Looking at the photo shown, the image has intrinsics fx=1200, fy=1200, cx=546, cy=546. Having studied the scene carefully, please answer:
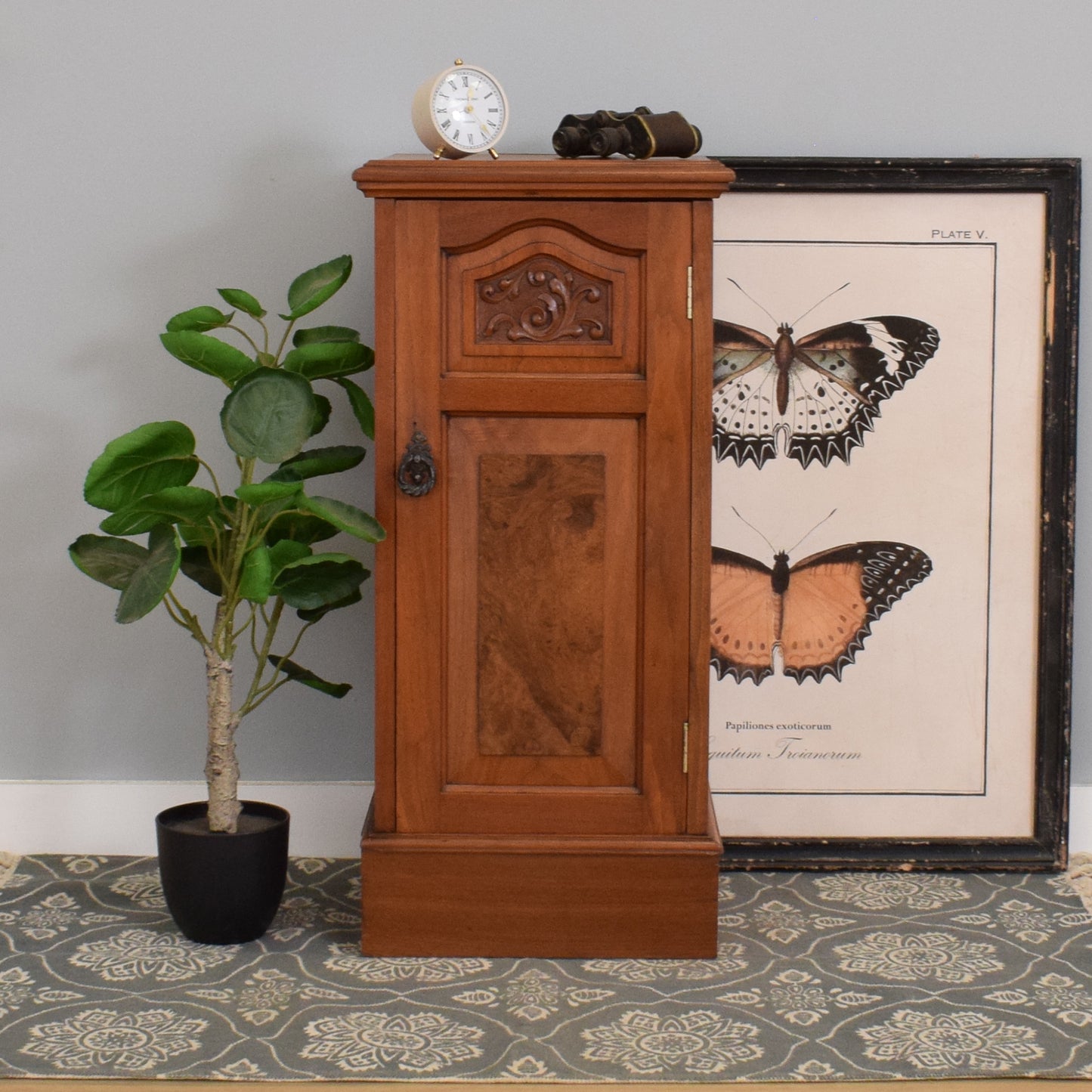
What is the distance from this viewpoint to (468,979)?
200 centimetres

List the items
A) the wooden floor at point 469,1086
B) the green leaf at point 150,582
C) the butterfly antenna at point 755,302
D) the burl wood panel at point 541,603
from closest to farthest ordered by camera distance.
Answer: the wooden floor at point 469,1086 → the green leaf at point 150,582 → the burl wood panel at point 541,603 → the butterfly antenna at point 755,302

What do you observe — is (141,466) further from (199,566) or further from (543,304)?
(543,304)

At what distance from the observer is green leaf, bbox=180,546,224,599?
7.19 feet

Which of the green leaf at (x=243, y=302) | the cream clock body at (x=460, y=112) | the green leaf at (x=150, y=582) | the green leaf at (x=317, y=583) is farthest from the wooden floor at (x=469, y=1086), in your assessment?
the cream clock body at (x=460, y=112)

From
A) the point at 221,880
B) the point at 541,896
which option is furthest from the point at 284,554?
the point at 541,896

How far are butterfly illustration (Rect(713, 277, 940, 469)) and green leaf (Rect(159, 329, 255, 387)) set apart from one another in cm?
98

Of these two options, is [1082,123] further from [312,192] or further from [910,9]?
[312,192]

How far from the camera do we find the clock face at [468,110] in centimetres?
207

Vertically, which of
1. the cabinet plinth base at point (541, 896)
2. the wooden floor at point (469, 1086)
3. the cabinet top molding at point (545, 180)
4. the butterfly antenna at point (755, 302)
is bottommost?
the wooden floor at point (469, 1086)

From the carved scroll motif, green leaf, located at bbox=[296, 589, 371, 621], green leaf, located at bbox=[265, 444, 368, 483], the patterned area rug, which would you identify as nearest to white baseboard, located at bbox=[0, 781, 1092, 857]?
the patterned area rug

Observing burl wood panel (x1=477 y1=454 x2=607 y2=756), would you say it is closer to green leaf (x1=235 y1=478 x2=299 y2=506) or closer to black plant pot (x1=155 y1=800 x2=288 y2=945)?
green leaf (x1=235 y1=478 x2=299 y2=506)

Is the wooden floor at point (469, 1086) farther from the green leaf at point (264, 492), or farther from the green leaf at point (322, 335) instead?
the green leaf at point (322, 335)

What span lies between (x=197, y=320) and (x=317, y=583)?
511 mm

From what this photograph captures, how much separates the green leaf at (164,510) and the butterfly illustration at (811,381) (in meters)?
1.07
